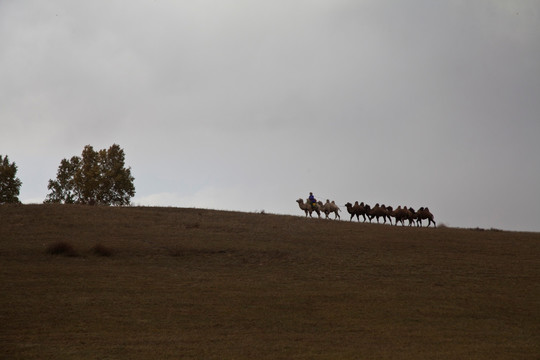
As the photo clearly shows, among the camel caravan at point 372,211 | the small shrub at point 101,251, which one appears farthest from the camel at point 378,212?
the small shrub at point 101,251

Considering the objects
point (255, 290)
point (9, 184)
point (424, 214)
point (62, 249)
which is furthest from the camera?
point (9, 184)

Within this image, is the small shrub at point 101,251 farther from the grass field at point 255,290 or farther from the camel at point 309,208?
the camel at point 309,208

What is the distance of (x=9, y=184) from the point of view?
71.3 metres

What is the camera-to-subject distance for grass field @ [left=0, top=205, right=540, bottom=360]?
855 inches

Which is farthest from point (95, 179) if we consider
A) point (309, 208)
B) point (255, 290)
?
point (255, 290)

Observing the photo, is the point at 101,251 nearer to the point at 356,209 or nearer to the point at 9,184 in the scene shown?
the point at 356,209

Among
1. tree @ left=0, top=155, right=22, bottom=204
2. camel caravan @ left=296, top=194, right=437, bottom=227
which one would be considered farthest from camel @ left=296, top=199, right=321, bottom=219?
tree @ left=0, top=155, right=22, bottom=204

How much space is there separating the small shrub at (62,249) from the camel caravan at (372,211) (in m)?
21.9

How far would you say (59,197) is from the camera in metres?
75.6

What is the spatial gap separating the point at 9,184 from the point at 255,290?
1962 inches

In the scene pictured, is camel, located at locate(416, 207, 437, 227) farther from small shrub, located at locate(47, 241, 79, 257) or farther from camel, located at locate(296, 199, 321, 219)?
small shrub, located at locate(47, 241, 79, 257)

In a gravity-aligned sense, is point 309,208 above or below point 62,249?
above

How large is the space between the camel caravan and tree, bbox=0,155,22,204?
3271 cm

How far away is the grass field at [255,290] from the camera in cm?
2172
